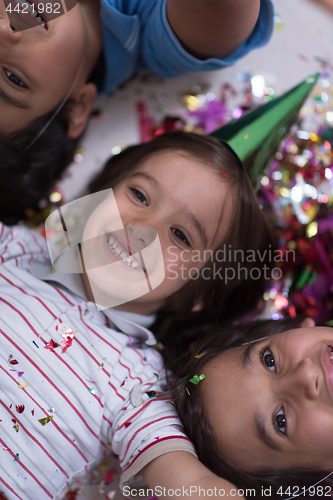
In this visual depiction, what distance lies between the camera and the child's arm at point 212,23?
0.76 m

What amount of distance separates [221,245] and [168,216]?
0.53 ft

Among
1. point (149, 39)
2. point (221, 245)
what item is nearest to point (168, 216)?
point (221, 245)

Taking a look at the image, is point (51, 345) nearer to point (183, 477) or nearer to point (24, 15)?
point (183, 477)

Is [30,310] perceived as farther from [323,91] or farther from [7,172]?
[323,91]

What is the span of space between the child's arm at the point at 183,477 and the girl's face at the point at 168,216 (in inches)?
12.5

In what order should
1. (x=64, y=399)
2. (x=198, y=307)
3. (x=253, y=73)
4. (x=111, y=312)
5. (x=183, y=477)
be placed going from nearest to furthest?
(x=183, y=477) < (x=64, y=399) < (x=111, y=312) < (x=198, y=307) < (x=253, y=73)

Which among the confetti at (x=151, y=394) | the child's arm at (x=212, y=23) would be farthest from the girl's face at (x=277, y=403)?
the child's arm at (x=212, y=23)

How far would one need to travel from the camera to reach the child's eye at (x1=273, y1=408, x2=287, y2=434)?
28.4 inches

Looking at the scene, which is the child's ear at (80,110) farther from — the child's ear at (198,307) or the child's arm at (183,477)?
the child's arm at (183,477)

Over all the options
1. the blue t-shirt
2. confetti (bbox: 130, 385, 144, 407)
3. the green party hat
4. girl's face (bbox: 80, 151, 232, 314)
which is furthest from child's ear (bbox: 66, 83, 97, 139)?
confetti (bbox: 130, 385, 144, 407)

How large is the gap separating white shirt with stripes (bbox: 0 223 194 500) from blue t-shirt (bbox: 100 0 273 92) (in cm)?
59

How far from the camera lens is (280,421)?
0.73 m

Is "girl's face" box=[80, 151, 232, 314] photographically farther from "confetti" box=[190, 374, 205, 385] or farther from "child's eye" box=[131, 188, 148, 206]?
"confetti" box=[190, 374, 205, 385]

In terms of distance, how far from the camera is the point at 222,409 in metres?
0.75
